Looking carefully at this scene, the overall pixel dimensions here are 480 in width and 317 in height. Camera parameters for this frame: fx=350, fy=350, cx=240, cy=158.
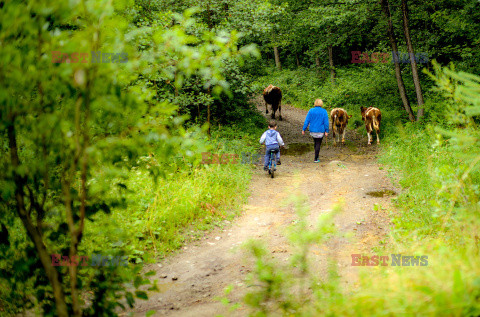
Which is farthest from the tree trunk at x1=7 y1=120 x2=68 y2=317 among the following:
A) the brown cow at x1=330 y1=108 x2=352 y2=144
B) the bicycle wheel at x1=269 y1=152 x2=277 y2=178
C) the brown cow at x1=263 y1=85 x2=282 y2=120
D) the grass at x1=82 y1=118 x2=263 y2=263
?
the brown cow at x1=263 y1=85 x2=282 y2=120

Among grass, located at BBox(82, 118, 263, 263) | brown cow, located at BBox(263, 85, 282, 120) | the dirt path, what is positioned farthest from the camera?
brown cow, located at BBox(263, 85, 282, 120)

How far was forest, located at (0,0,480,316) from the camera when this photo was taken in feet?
7.69

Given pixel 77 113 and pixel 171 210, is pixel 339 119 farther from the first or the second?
pixel 77 113

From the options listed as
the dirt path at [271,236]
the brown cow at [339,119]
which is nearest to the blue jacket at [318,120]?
the dirt path at [271,236]

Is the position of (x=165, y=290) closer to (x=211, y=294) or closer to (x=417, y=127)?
(x=211, y=294)

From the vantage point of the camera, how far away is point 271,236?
6.43 meters

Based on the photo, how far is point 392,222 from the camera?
6184mm

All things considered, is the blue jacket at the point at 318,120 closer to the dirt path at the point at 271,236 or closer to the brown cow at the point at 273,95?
the dirt path at the point at 271,236

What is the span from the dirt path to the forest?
4 cm

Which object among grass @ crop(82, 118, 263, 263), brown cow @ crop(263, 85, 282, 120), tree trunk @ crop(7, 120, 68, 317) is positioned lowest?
grass @ crop(82, 118, 263, 263)

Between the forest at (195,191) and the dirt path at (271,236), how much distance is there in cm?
4

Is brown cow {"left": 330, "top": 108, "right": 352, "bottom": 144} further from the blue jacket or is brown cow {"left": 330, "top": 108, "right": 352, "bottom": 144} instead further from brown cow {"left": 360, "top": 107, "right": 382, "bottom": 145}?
the blue jacket

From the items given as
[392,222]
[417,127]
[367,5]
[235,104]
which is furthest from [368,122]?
[392,222]

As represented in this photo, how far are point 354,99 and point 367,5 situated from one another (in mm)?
7868
